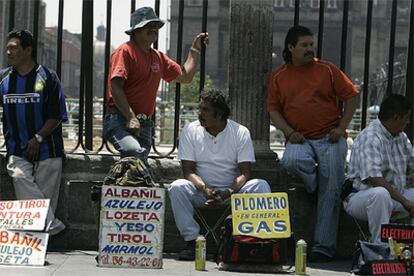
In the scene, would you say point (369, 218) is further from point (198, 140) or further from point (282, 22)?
point (282, 22)

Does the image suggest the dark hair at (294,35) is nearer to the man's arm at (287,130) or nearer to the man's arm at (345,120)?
the man's arm at (287,130)

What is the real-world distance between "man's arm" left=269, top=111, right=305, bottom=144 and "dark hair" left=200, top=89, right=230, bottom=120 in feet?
1.65

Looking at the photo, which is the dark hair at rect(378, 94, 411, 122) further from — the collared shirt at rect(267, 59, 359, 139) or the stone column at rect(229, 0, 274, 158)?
the stone column at rect(229, 0, 274, 158)

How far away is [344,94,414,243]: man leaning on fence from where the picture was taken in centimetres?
746

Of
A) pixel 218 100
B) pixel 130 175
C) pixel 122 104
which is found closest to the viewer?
pixel 130 175

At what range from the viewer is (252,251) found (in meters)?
7.24

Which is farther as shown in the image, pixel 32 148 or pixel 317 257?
pixel 317 257

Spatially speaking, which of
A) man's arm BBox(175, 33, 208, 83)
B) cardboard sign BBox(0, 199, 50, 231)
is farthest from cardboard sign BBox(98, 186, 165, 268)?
man's arm BBox(175, 33, 208, 83)

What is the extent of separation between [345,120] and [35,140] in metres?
2.67

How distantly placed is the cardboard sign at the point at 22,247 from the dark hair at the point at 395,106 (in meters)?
2.95

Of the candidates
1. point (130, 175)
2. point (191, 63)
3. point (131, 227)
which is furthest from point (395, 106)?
point (131, 227)

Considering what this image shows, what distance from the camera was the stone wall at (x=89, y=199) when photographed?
27.4 ft

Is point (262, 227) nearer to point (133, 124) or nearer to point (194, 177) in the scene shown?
point (194, 177)

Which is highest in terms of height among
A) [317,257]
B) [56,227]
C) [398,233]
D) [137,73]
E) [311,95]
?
[137,73]
